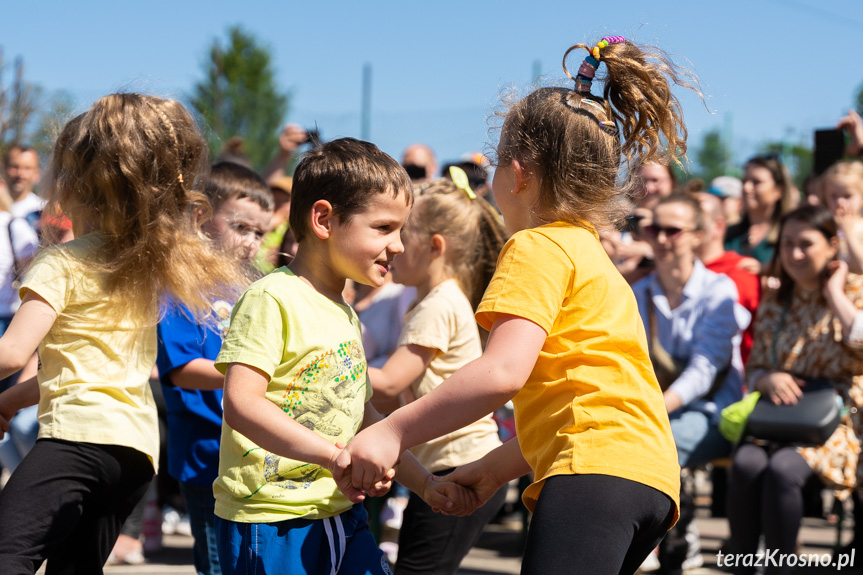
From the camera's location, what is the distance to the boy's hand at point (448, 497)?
240 centimetres

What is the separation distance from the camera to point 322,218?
2.31 m

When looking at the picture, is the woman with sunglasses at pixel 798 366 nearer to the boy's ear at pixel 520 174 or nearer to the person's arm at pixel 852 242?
the person's arm at pixel 852 242

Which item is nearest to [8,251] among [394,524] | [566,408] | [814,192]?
[394,524]

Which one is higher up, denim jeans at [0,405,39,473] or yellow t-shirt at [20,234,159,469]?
yellow t-shirt at [20,234,159,469]

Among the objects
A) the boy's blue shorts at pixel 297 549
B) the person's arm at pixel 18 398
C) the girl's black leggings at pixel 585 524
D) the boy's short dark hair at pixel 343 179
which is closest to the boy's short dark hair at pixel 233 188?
the person's arm at pixel 18 398

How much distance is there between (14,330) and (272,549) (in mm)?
942

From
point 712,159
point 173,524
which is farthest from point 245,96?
point 173,524

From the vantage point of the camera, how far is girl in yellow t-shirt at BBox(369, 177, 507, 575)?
2.95 metres

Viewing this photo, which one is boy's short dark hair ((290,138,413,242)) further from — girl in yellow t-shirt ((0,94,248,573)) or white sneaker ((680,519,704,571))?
white sneaker ((680,519,704,571))

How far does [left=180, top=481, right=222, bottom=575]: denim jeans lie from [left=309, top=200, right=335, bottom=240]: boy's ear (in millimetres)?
1098

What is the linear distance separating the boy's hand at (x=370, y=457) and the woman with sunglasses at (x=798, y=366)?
297 centimetres

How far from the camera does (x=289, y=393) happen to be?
2.18m

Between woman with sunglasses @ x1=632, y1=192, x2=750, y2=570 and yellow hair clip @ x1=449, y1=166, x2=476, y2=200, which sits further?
woman with sunglasses @ x1=632, y1=192, x2=750, y2=570

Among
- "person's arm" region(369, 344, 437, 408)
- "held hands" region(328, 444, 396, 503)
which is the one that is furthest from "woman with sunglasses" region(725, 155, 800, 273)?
"held hands" region(328, 444, 396, 503)
